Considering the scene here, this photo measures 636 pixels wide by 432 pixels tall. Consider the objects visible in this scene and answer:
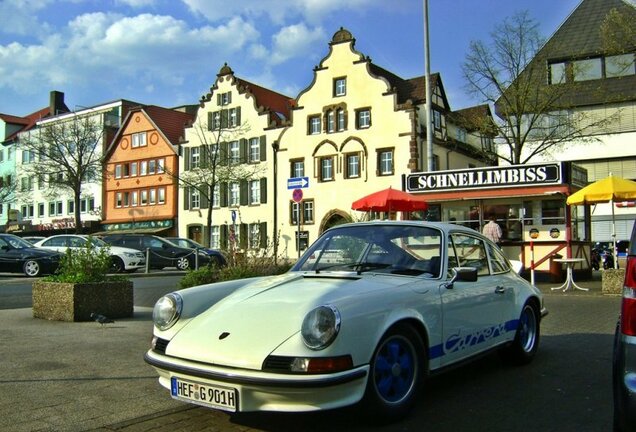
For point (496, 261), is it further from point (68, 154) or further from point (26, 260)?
point (68, 154)

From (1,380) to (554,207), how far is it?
53.1 feet

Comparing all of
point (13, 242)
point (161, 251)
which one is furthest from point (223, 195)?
point (13, 242)

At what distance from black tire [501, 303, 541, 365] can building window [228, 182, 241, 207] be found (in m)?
41.3

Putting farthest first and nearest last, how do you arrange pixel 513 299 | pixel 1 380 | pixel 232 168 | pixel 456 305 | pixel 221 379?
pixel 232 168
pixel 513 299
pixel 1 380
pixel 456 305
pixel 221 379

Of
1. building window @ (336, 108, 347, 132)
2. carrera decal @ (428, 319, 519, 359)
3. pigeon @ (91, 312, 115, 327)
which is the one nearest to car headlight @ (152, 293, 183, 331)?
carrera decal @ (428, 319, 519, 359)

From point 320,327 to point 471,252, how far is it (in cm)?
238

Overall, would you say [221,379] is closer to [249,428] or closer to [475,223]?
[249,428]

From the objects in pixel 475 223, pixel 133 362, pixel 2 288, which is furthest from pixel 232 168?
pixel 133 362

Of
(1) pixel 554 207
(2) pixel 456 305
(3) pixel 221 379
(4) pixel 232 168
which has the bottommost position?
(3) pixel 221 379

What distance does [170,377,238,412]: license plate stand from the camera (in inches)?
154

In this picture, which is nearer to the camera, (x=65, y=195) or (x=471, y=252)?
(x=471, y=252)

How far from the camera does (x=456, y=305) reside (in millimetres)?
5117

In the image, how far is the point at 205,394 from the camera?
4035 millimetres

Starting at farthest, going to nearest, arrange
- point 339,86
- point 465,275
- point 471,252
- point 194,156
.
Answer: point 194,156 → point 339,86 → point 471,252 → point 465,275
